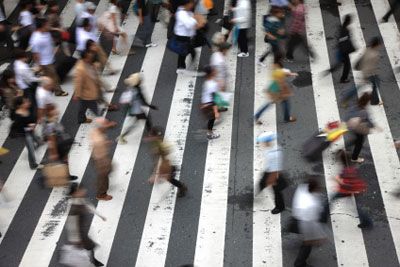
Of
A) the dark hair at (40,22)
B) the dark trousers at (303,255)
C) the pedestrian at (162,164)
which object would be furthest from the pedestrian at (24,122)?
the dark trousers at (303,255)

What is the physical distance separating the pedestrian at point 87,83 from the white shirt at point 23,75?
1.00 m

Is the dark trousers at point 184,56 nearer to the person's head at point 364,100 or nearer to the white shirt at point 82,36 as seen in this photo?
the white shirt at point 82,36

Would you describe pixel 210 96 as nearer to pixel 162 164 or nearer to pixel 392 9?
pixel 162 164

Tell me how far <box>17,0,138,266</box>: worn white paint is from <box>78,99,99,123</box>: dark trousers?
0.77 feet

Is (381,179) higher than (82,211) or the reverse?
the reverse

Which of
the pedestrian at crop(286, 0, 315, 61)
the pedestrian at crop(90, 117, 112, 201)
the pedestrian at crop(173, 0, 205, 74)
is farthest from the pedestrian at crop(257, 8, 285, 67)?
A: the pedestrian at crop(90, 117, 112, 201)

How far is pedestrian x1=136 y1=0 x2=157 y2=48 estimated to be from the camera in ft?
42.9

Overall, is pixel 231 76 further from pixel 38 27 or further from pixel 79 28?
pixel 38 27

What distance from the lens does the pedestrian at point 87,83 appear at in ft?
31.7

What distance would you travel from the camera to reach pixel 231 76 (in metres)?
12.0

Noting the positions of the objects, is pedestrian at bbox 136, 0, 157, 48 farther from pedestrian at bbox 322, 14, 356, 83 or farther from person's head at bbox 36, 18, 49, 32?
pedestrian at bbox 322, 14, 356, 83

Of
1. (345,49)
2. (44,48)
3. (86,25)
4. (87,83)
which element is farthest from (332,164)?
(44,48)

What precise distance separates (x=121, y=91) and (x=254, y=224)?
494 centimetres

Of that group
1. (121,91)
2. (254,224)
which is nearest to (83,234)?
(254,224)
